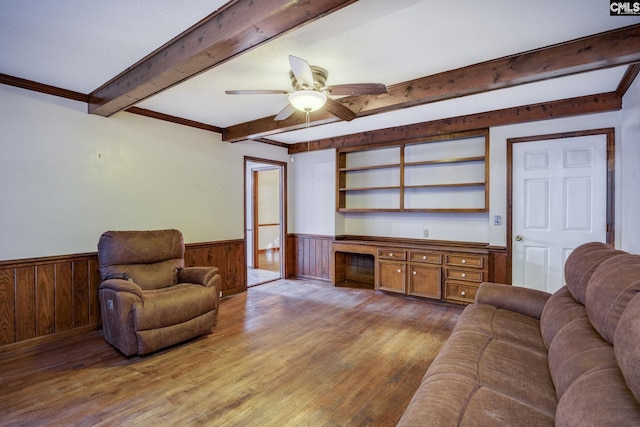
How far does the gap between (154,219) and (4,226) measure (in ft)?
4.30

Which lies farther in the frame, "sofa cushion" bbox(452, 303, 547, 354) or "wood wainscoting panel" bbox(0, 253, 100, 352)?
"wood wainscoting panel" bbox(0, 253, 100, 352)

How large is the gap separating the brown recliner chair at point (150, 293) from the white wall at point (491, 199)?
2571 mm

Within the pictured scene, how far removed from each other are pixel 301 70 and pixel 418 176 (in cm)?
314

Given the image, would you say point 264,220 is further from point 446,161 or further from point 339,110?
point 339,110

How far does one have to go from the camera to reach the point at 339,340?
3.03 m

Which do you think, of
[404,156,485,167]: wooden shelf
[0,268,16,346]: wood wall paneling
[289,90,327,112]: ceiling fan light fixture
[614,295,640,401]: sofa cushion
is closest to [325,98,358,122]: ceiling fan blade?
[289,90,327,112]: ceiling fan light fixture

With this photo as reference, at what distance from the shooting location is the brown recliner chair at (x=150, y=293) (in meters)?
2.65

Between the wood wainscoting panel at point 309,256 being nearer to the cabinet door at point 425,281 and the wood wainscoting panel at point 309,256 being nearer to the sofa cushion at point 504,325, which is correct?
the cabinet door at point 425,281

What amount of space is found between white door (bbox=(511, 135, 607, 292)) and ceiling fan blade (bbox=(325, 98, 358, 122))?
86.1 inches

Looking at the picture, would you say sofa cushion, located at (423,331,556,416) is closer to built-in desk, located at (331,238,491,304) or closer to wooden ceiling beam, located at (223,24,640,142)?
wooden ceiling beam, located at (223,24,640,142)

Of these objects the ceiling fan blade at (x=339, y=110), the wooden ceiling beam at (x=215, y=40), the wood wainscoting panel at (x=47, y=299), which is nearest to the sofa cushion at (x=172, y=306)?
the wood wainscoting panel at (x=47, y=299)

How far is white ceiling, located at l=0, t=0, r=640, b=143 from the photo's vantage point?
Answer: 1.85 m

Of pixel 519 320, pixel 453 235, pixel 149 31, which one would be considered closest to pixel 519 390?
pixel 519 320

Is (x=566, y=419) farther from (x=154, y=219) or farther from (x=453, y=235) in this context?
(x=154, y=219)
